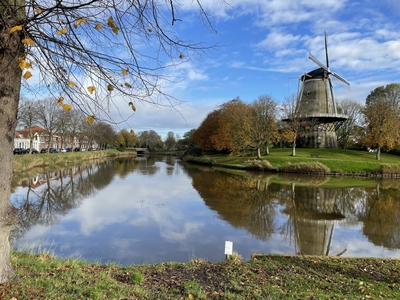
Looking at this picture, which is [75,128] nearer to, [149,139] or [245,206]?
[245,206]

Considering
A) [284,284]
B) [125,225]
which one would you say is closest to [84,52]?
[284,284]

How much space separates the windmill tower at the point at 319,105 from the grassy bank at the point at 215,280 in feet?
125

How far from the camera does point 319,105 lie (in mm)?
42781

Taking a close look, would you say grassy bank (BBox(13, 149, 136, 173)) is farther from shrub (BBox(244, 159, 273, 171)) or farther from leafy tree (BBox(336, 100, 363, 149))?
leafy tree (BBox(336, 100, 363, 149))

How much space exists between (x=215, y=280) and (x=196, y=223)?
595 centimetres

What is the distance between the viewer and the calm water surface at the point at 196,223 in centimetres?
773

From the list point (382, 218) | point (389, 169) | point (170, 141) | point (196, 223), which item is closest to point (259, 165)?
point (389, 169)

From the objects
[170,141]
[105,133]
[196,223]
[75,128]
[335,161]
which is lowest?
[196,223]

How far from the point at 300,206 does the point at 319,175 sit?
17.2 meters

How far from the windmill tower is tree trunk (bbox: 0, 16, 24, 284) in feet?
135

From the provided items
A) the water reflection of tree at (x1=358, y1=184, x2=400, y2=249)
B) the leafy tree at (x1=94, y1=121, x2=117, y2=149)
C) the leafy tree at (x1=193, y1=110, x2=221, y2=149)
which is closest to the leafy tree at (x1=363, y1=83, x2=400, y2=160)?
the water reflection of tree at (x1=358, y1=184, x2=400, y2=249)

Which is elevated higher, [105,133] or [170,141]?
[170,141]

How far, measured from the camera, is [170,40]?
3320 millimetres

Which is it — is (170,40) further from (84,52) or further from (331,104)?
(331,104)
